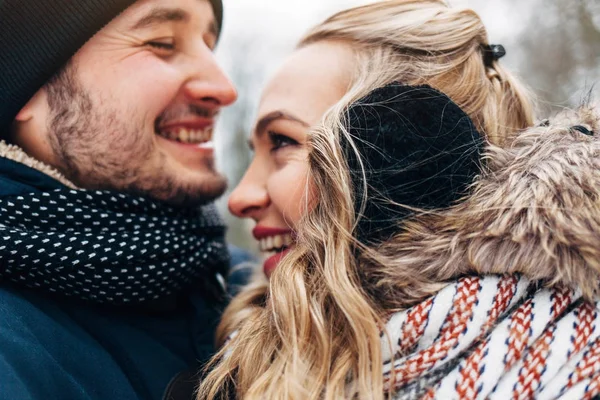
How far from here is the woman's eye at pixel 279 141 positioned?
1690mm

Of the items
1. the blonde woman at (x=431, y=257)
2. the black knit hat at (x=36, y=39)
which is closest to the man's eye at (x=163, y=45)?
the black knit hat at (x=36, y=39)

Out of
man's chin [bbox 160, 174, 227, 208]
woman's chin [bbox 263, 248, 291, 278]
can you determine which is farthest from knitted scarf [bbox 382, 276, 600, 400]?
man's chin [bbox 160, 174, 227, 208]

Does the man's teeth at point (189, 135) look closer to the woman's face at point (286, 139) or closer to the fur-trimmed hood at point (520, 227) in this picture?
the woman's face at point (286, 139)

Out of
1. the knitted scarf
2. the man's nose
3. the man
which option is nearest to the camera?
the knitted scarf

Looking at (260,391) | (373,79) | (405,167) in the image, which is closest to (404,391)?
(260,391)

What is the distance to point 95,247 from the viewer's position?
146cm

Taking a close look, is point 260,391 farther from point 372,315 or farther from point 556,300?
point 556,300

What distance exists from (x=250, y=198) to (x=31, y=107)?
882 mm

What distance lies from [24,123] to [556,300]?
182 cm

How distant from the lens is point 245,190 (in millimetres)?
1774

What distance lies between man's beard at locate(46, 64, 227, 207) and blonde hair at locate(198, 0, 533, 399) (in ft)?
2.09

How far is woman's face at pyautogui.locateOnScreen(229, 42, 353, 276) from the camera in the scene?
1621mm

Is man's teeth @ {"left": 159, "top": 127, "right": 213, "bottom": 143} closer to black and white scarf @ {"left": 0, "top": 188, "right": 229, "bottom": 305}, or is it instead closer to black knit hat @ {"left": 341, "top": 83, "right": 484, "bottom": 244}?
black and white scarf @ {"left": 0, "top": 188, "right": 229, "bottom": 305}

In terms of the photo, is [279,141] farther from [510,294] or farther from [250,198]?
[510,294]
